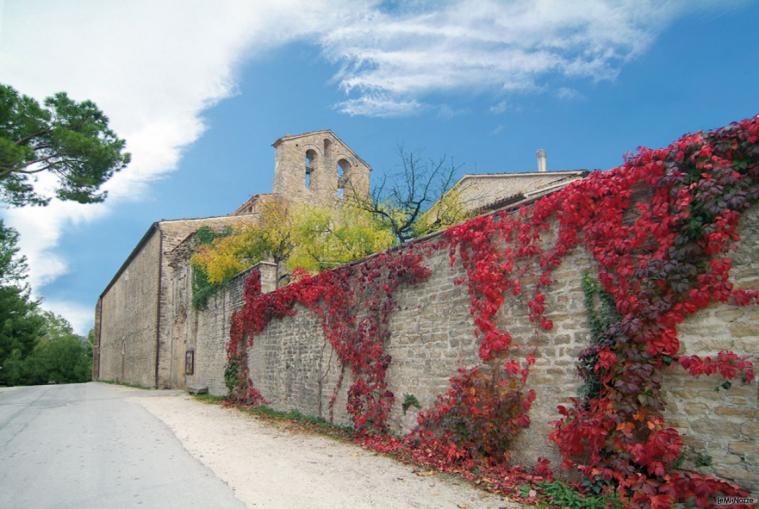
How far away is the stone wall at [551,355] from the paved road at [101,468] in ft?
9.54

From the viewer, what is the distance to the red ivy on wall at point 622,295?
3.96 m

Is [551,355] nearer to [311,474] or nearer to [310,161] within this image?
[311,474]

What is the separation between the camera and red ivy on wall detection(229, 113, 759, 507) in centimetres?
396

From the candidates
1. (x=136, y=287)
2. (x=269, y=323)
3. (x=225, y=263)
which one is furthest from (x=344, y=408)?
(x=136, y=287)

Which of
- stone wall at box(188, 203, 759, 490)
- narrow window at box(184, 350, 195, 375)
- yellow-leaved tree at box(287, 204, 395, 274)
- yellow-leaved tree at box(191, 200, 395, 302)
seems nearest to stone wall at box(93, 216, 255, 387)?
yellow-leaved tree at box(191, 200, 395, 302)

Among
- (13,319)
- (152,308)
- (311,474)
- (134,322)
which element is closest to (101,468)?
(311,474)

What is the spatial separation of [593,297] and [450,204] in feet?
32.5

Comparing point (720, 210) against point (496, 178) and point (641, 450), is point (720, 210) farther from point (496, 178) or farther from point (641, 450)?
point (496, 178)

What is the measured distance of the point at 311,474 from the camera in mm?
5836

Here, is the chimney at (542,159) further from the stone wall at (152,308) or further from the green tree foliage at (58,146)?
the green tree foliage at (58,146)

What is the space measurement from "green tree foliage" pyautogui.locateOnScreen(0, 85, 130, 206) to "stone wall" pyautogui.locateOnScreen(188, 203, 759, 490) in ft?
30.7

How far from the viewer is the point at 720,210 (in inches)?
156

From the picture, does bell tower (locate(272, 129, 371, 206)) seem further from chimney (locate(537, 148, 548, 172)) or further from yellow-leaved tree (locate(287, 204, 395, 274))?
chimney (locate(537, 148, 548, 172))

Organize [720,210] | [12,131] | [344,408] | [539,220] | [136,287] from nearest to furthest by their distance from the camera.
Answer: [720,210], [539,220], [344,408], [12,131], [136,287]
